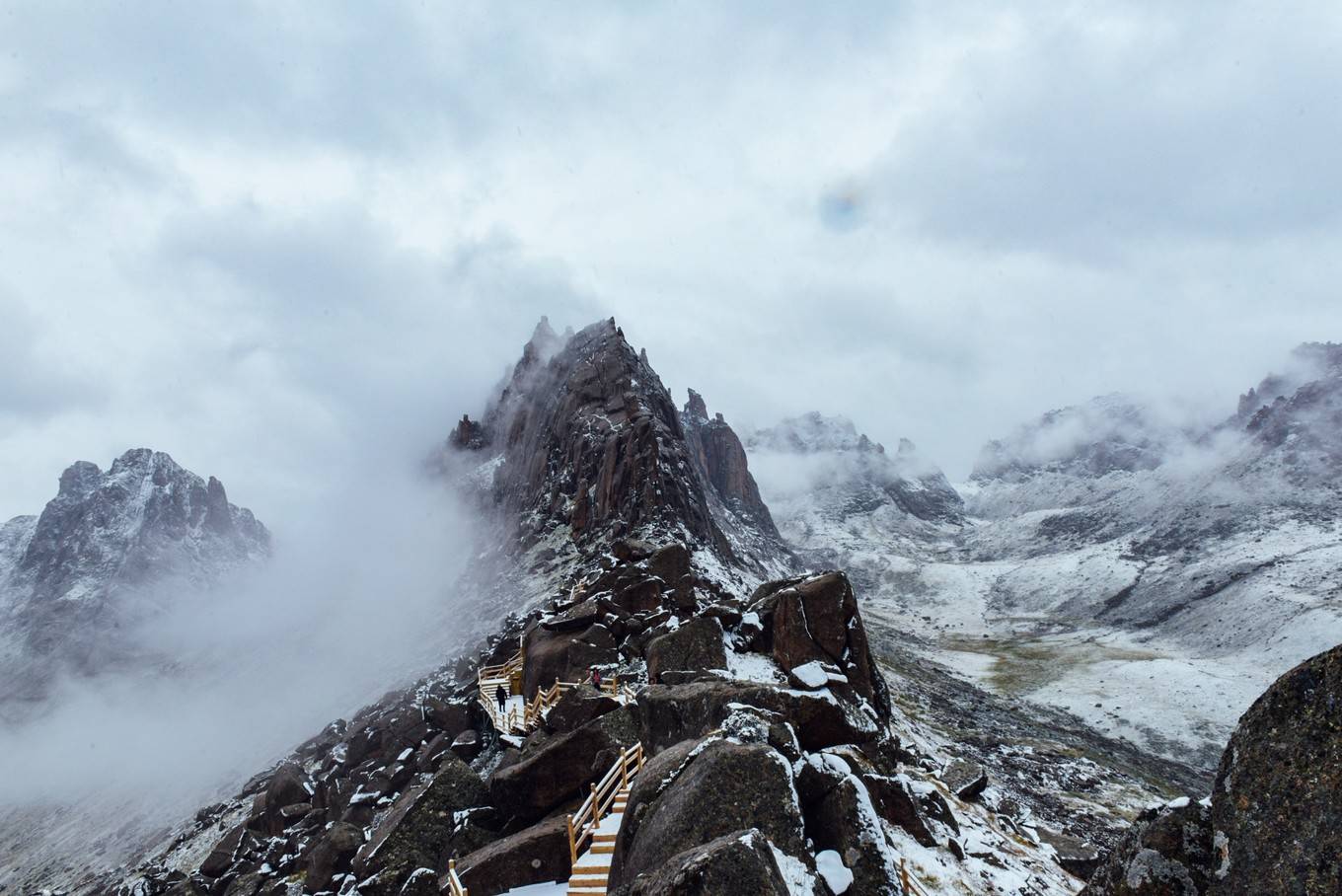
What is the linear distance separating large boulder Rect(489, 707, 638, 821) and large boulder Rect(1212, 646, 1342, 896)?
41.2ft

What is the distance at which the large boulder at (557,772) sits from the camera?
51.3ft

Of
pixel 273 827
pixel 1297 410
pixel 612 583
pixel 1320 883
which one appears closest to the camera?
pixel 1320 883

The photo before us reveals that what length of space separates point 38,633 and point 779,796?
901ft

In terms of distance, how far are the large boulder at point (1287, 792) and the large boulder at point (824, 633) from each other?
1634cm

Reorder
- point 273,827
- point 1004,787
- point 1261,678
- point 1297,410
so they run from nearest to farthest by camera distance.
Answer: point 273,827 → point 1004,787 → point 1261,678 → point 1297,410

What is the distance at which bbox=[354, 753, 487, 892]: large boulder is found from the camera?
15469 millimetres

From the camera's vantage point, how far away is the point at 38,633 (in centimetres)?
19500

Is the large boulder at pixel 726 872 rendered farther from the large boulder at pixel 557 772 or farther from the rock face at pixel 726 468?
the rock face at pixel 726 468

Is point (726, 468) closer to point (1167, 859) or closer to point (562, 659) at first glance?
point (562, 659)

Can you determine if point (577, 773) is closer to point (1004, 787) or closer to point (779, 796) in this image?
point (779, 796)

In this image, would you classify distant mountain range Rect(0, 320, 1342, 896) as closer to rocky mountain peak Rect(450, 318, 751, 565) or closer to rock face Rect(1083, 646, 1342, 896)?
rock face Rect(1083, 646, 1342, 896)

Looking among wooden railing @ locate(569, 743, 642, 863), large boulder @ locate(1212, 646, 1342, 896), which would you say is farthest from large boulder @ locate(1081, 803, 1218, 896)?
wooden railing @ locate(569, 743, 642, 863)

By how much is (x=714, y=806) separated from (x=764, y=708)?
399 centimetres

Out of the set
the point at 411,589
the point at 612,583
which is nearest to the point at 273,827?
the point at 612,583
